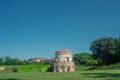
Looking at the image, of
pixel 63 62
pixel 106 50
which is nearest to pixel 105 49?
pixel 106 50

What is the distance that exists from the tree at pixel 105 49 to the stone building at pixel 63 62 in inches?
414

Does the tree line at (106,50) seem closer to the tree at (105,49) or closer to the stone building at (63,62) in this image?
the tree at (105,49)

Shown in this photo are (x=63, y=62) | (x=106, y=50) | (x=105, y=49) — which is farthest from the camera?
(x=105, y=49)

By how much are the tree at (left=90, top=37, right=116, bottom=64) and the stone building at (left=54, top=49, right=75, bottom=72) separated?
10.5 meters

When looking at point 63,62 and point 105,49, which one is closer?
point 63,62

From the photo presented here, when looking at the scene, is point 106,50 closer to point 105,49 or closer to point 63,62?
point 105,49

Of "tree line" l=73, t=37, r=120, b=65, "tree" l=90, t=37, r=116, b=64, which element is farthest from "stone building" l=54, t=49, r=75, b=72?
"tree line" l=73, t=37, r=120, b=65

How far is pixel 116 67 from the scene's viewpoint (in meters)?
71.8

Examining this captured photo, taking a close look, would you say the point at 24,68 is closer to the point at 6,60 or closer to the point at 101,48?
the point at 101,48

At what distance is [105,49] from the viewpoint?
84812 millimetres

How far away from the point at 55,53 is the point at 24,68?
14.4m

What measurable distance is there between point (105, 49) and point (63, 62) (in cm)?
1408

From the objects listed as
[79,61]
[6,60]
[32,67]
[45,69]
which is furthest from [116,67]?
[6,60]

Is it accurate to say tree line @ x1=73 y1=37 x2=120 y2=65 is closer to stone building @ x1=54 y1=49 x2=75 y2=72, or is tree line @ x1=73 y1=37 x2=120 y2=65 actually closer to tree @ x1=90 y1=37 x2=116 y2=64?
tree @ x1=90 y1=37 x2=116 y2=64
